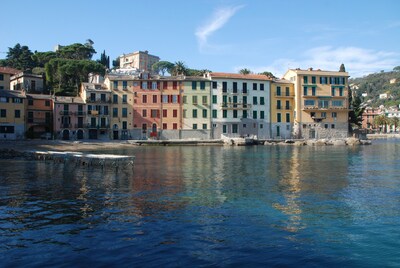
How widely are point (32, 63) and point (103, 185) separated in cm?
9769

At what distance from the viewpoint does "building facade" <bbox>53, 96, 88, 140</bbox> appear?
72438mm

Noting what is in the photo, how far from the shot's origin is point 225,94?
82.1 metres

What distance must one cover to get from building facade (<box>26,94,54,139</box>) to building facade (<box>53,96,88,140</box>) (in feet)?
5.77

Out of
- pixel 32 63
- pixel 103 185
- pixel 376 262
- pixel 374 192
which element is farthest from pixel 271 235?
pixel 32 63

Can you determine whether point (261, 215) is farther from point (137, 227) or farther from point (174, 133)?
point (174, 133)

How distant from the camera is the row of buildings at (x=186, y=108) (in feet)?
238

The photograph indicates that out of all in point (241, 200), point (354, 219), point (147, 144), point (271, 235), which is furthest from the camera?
point (147, 144)

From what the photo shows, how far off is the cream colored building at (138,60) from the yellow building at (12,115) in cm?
11067

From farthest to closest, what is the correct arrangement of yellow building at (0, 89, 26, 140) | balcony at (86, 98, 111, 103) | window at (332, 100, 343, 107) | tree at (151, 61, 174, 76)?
tree at (151, 61, 174, 76)
window at (332, 100, 343, 107)
balcony at (86, 98, 111, 103)
yellow building at (0, 89, 26, 140)

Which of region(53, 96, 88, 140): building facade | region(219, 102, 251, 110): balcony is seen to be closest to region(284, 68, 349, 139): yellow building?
region(219, 102, 251, 110): balcony

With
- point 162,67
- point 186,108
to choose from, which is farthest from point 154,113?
point 162,67

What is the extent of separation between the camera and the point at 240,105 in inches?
3248

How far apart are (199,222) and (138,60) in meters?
172

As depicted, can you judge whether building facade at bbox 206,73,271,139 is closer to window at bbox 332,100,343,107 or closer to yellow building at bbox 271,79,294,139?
yellow building at bbox 271,79,294,139
